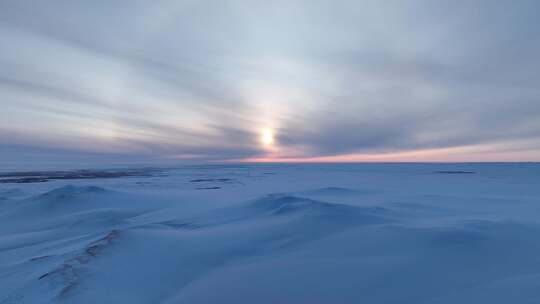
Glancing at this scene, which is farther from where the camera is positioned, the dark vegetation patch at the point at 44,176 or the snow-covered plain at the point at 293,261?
the dark vegetation patch at the point at 44,176

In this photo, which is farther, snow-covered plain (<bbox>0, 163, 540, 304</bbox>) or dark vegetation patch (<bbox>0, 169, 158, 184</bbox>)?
dark vegetation patch (<bbox>0, 169, 158, 184</bbox>)

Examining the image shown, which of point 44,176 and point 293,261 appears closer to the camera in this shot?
point 293,261

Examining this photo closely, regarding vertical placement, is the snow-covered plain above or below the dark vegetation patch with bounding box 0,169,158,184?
below

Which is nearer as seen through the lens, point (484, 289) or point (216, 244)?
point (484, 289)

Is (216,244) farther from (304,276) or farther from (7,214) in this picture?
(7,214)

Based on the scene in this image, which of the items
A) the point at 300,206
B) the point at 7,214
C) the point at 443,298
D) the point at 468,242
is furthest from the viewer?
the point at 7,214

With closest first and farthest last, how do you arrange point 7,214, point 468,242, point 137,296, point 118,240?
point 137,296 → point 468,242 → point 118,240 → point 7,214

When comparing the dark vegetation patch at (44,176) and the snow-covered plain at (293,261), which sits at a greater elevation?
the dark vegetation patch at (44,176)

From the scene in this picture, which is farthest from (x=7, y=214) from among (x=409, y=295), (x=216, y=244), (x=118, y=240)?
(x=409, y=295)

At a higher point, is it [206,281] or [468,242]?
[468,242]

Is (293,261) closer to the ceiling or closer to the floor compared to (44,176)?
closer to the floor

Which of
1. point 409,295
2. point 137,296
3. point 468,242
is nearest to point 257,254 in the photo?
point 137,296
